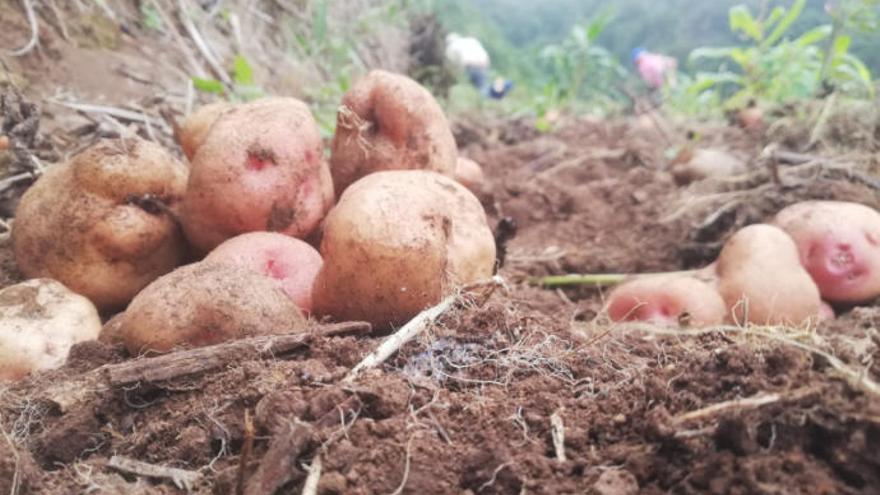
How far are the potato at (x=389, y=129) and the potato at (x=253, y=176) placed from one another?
6.1 inches

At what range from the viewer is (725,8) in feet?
44.9

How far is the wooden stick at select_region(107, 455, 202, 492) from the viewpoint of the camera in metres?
1.19

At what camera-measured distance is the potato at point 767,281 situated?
2248 millimetres

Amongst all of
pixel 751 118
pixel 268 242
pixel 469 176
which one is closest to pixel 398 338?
pixel 268 242

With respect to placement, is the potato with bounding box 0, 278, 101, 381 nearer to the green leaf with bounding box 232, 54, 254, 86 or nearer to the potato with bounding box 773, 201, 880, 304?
the green leaf with bounding box 232, 54, 254, 86

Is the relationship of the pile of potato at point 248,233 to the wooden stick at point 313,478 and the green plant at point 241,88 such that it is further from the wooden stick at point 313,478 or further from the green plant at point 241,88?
the green plant at point 241,88

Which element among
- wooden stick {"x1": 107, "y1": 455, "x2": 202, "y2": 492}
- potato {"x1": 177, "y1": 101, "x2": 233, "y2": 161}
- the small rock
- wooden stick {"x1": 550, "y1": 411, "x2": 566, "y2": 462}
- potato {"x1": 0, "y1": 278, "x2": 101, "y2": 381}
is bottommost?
potato {"x1": 0, "y1": 278, "x2": 101, "y2": 381}

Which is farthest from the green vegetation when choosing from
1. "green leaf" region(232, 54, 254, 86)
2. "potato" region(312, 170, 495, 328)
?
"potato" region(312, 170, 495, 328)

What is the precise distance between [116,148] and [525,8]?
14.8m

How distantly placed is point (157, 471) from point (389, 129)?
1.22 meters

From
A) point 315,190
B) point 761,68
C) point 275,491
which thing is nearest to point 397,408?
point 275,491

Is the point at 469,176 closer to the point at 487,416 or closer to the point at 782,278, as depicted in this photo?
the point at 782,278

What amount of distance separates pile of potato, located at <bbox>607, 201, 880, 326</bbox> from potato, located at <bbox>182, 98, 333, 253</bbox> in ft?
3.58

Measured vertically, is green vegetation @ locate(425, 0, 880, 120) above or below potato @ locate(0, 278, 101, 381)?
below
